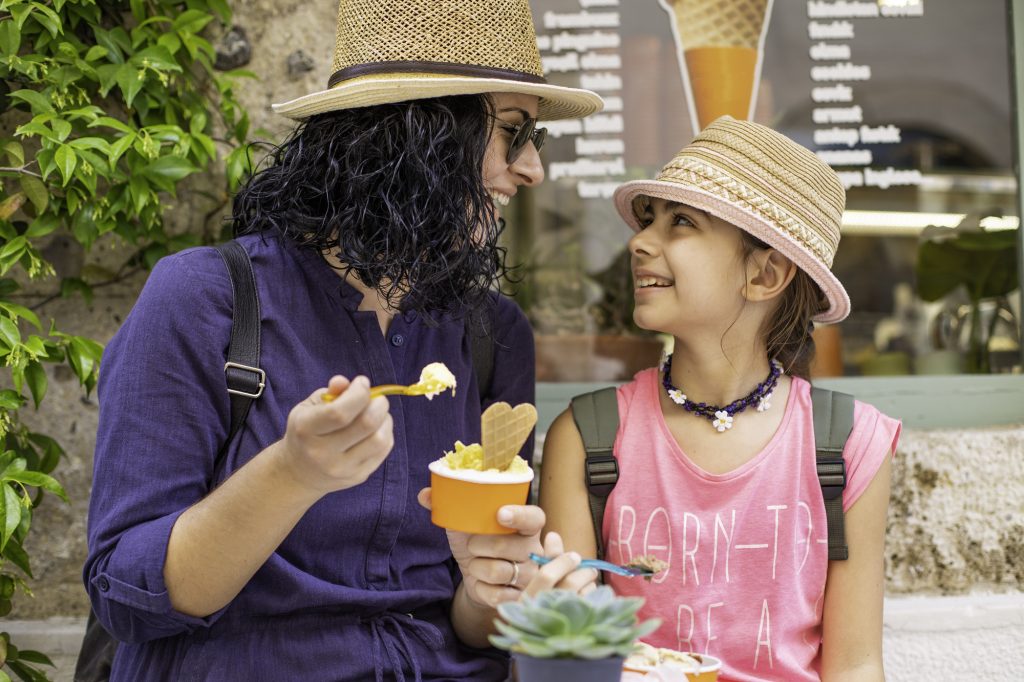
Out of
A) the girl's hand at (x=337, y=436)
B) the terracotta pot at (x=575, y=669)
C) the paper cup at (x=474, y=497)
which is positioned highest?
the girl's hand at (x=337, y=436)

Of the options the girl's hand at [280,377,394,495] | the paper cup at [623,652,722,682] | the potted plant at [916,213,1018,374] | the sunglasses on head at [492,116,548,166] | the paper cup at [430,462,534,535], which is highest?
the sunglasses on head at [492,116,548,166]

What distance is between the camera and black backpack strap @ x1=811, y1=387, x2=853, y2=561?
79.8 inches

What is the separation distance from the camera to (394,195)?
1.91 meters

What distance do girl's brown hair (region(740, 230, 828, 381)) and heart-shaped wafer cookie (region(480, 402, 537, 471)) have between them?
822mm

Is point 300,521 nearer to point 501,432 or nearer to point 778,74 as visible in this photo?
point 501,432

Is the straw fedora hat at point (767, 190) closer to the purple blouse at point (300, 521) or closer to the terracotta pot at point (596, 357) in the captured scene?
the purple blouse at point (300, 521)

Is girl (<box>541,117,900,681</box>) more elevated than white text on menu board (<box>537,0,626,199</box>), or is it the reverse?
white text on menu board (<box>537,0,626,199</box>)

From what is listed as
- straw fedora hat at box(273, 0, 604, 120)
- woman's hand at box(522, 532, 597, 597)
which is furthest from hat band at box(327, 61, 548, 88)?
woman's hand at box(522, 532, 597, 597)

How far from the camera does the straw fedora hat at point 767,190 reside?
201cm

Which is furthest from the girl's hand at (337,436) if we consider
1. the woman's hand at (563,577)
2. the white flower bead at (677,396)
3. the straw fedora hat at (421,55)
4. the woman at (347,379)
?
the white flower bead at (677,396)

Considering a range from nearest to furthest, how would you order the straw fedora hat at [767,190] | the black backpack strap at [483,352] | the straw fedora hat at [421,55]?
the straw fedora hat at [421,55] < the straw fedora hat at [767,190] < the black backpack strap at [483,352]

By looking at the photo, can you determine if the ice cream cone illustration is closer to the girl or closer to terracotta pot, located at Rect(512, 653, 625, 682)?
the girl

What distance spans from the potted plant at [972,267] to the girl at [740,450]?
1143mm

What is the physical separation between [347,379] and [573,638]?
0.64 metres
